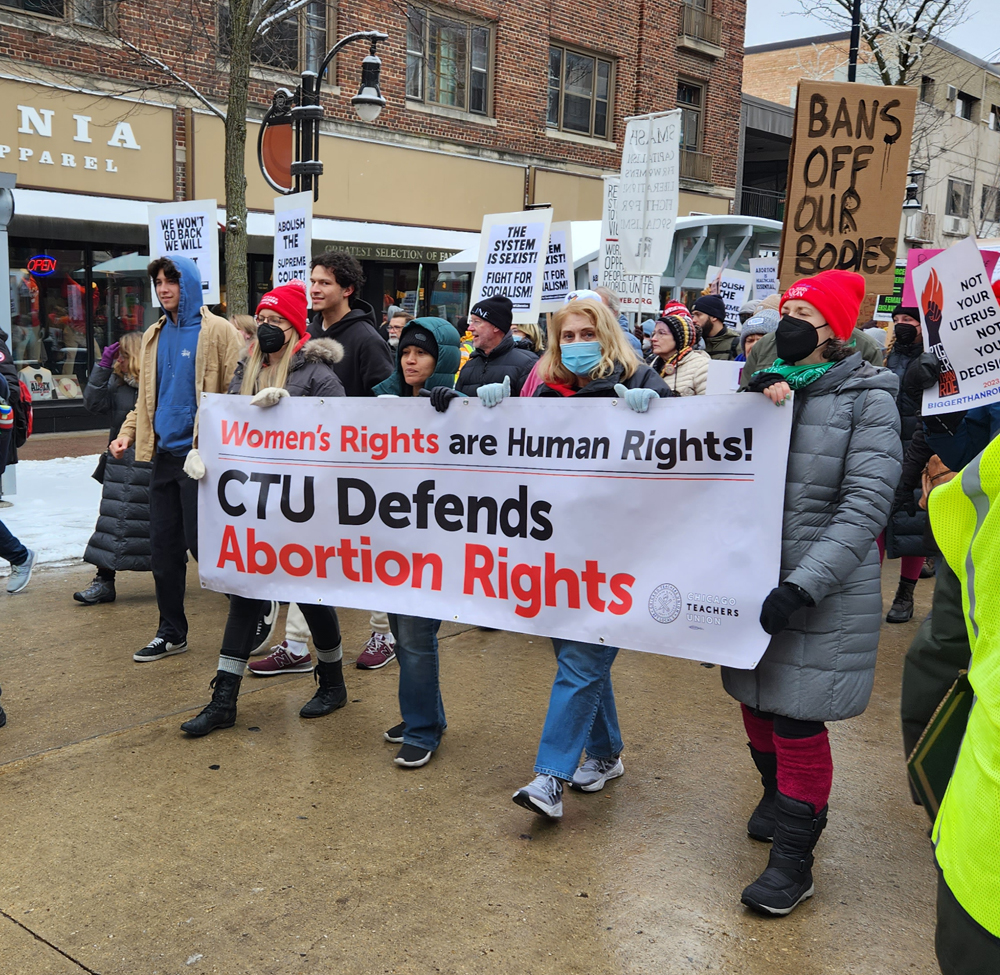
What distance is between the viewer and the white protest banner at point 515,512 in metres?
3.53

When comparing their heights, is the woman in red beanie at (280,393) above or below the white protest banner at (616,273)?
below

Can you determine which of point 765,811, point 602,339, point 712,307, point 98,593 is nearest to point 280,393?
point 602,339

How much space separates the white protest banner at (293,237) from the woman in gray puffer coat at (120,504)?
197 centimetres

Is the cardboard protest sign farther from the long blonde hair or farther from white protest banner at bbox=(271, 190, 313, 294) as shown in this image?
white protest banner at bbox=(271, 190, 313, 294)

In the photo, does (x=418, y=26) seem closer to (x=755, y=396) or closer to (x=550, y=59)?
(x=550, y=59)

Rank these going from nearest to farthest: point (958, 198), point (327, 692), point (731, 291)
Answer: point (327, 692)
point (731, 291)
point (958, 198)

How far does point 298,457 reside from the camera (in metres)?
4.59

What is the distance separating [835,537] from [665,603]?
0.72 m

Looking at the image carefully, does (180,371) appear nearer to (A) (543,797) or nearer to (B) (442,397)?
(B) (442,397)

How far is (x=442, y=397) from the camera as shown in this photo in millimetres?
4195

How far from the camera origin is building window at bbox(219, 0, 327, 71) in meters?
17.4

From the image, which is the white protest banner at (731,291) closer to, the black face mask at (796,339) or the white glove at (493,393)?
the white glove at (493,393)

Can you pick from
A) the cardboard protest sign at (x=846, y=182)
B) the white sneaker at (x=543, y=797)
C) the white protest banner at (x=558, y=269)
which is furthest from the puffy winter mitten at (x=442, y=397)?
the white protest banner at (x=558, y=269)

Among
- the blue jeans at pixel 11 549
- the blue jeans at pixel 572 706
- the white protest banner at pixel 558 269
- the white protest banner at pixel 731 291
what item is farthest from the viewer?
the white protest banner at pixel 731 291
